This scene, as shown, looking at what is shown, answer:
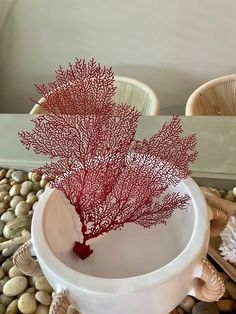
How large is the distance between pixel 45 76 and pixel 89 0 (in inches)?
15.0

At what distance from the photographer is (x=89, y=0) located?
134 centimetres

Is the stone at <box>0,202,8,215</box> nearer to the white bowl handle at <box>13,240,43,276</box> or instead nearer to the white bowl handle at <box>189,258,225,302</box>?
the white bowl handle at <box>13,240,43,276</box>

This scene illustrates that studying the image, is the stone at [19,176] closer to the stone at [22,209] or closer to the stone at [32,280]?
the stone at [22,209]

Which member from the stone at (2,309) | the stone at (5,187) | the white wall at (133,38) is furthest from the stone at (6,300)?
the white wall at (133,38)

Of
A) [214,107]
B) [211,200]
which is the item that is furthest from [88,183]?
[214,107]

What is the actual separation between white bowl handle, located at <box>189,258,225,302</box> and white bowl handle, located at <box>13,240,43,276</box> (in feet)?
0.58

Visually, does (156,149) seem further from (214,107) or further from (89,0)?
(89,0)

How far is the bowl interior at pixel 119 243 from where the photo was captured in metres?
0.44

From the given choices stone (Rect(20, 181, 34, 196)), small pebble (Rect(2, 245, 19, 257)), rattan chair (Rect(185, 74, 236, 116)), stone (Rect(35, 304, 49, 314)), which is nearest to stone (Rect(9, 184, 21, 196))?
stone (Rect(20, 181, 34, 196))

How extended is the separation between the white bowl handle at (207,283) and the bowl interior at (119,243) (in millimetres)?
41

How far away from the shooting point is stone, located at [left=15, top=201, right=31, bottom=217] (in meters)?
0.65

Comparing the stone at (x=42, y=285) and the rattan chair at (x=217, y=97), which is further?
the rattan chair at (x=217, y=97)

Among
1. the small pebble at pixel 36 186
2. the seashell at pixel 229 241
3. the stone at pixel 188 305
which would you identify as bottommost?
the small pebble at pixel 36 186

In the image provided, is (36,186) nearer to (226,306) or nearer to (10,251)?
(10,251)
